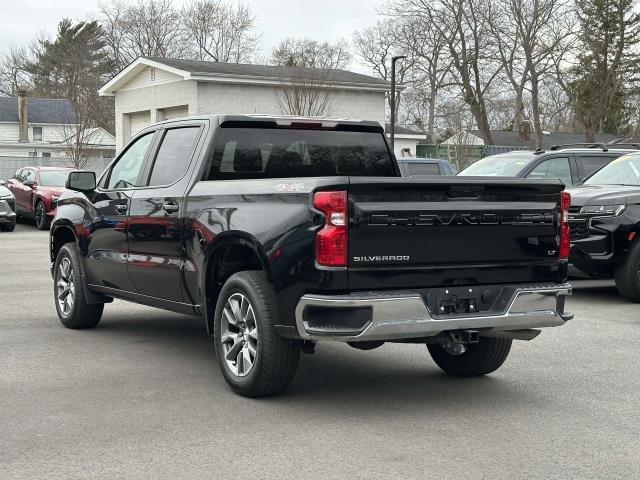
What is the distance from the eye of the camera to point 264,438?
550cm

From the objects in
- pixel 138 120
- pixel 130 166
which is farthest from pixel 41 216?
pixel 138 120

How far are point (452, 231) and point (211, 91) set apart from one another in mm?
31095

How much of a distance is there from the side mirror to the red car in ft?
52.1

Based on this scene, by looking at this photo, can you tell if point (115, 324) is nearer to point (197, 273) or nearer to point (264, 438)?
point (197, 273)

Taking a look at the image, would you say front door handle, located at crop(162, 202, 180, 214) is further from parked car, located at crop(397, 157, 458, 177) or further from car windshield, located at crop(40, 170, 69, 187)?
car windshield, located at crop(40, 170, 69, 187)

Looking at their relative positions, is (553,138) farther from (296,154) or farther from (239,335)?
(239,335)

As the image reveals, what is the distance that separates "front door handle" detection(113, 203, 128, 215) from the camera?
8.10m

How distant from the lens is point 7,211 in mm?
23656

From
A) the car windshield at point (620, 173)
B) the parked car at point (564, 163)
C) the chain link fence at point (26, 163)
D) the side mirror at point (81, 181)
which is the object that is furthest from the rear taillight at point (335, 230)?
the chain link fence at point (26, 163)

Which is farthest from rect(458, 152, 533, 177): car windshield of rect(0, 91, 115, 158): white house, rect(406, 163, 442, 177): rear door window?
rect(0, 91, 115, 158): white house

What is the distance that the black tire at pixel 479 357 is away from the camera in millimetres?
7105

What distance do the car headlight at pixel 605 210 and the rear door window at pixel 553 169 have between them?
3.14 meters

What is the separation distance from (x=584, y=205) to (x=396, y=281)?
6.27m

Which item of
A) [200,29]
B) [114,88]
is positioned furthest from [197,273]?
[200,29]
